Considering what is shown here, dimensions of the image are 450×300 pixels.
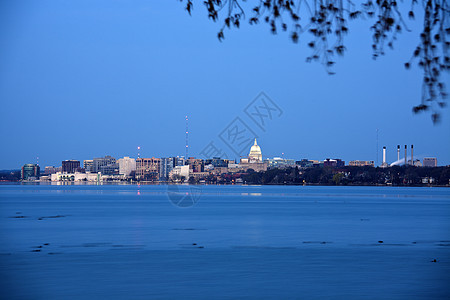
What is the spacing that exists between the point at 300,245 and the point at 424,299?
593 inches

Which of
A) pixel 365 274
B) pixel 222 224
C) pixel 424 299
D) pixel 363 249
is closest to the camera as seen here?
pixel 424 299

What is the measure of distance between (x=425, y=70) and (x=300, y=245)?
2583 centimetres

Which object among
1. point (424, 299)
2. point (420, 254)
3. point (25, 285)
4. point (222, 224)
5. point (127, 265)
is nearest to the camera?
point (424, 299)

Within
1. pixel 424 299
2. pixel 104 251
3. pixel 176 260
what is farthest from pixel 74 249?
pixel 424 299

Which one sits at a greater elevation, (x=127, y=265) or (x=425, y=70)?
(x=425, y=70)

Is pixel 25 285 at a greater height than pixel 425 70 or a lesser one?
lesser

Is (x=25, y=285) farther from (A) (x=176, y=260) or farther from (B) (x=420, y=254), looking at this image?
(B) (x=420, y=254)

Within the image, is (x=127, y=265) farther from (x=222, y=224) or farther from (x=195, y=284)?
(x=222, y=224)

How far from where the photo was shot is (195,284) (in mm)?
20703

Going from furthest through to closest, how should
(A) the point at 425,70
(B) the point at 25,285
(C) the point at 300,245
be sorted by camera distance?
(C) the point at 300,245, (B) the point at 25,285, (A) the point at 425,70

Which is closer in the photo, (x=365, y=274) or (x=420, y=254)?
(x=365, y=274)

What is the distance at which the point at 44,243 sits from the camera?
33500 mm

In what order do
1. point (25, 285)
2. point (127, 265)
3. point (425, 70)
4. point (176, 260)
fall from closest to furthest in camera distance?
point (425, 70), point (25, 285), point (127, 265), point (176, 260)

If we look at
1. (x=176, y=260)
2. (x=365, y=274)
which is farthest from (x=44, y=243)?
(x=365, y=274)
